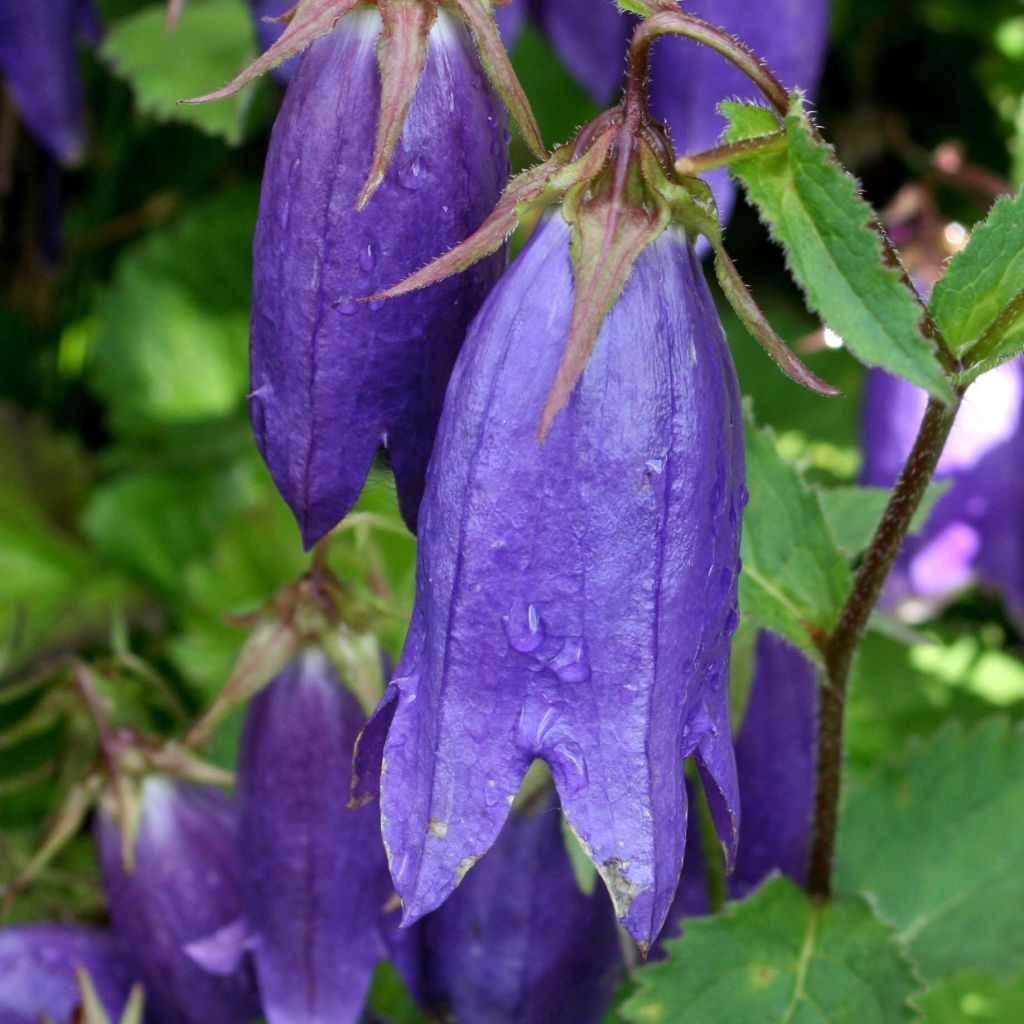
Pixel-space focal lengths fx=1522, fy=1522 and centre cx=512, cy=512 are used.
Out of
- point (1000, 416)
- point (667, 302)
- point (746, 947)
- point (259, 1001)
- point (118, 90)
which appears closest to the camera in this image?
point (667, 302)

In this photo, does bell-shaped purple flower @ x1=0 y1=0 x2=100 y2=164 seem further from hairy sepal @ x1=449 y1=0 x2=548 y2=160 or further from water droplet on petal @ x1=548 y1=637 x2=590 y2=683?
water droplet on petal @ x1=548 y1=637 x2=590 y2=683

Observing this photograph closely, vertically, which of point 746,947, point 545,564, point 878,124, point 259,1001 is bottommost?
point 259,1001

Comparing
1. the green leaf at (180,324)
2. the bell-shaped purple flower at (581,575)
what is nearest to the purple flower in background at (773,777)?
the bell-shaped purple flower at (581,575)

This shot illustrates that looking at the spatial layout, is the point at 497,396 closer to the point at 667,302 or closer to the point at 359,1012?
the point at 667,302

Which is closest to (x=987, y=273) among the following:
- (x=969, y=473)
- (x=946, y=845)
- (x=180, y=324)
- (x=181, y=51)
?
(x=946, y=845)

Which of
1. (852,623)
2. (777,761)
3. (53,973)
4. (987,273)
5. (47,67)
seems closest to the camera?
(987,273)

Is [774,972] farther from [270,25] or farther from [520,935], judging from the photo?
[270,25]

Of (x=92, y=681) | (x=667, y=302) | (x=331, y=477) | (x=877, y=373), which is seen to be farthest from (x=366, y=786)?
(x=877, y=373)
